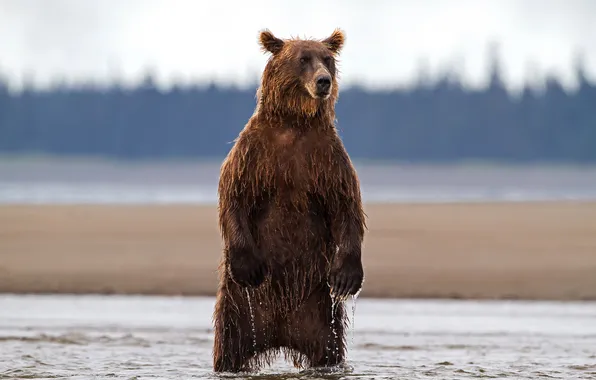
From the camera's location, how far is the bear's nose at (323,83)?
328 inches

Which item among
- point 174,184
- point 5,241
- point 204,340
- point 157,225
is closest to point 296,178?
point 204,340

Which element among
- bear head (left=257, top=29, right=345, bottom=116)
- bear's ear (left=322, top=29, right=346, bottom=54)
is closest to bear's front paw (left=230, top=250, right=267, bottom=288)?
bear head (left=257, top=29, right=345, bottom=116)

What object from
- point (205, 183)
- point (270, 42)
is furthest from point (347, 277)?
point (205, 183)

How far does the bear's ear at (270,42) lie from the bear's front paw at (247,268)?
53.6 inches

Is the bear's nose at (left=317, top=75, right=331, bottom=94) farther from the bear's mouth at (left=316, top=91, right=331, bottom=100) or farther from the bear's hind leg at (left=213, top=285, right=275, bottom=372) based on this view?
the bear's hind leg at (left=213, top=285, right=275, bottom=372)

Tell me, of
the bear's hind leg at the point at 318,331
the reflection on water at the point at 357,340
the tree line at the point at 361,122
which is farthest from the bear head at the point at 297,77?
the tree line at the point at 361,122

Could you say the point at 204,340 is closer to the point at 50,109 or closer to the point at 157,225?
the point at 157,225

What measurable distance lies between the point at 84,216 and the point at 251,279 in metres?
18.5

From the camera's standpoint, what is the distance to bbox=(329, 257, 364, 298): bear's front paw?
8.44 metres

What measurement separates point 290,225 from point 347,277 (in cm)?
49

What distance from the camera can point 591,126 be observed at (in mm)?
75625

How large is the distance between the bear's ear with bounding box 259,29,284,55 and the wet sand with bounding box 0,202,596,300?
406 centimetres

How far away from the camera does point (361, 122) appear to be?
80500 mm

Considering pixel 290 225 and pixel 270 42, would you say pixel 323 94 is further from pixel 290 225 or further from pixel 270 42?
pixel 290 225
